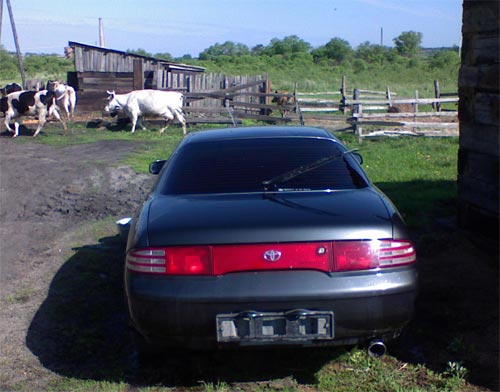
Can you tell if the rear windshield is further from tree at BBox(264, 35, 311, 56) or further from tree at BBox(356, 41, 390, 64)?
tree at BBox(264, 35, 311, 56)

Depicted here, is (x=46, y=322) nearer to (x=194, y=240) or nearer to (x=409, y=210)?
(x=194, y=240)


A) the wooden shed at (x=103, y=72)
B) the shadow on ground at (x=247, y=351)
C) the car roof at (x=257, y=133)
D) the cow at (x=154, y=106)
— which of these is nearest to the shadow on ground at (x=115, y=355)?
the shadow on ground at (x=247, y=351)

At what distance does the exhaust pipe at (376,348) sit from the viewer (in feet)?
13.0

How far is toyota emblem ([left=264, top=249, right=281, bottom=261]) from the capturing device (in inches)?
147

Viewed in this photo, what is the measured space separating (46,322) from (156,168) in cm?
175

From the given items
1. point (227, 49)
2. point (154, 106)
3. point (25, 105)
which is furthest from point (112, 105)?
point (227, 49)

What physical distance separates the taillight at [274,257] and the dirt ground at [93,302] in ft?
2.93

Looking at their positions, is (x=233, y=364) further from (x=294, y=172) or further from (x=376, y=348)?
(x=294, y=172)

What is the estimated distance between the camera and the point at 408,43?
3108 inches

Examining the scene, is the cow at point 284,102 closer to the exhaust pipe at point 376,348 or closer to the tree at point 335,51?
the exhaust pipe at point 376,348

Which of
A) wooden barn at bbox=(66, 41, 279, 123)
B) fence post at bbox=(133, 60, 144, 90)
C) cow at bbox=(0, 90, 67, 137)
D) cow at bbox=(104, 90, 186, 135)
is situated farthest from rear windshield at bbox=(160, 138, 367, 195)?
fence post at bbox=(133, 60, 144, 90)

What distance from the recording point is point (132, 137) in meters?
19.5

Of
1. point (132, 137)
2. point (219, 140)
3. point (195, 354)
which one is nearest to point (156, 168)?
point (219, 140)

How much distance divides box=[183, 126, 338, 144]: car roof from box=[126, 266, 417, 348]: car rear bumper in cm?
191
